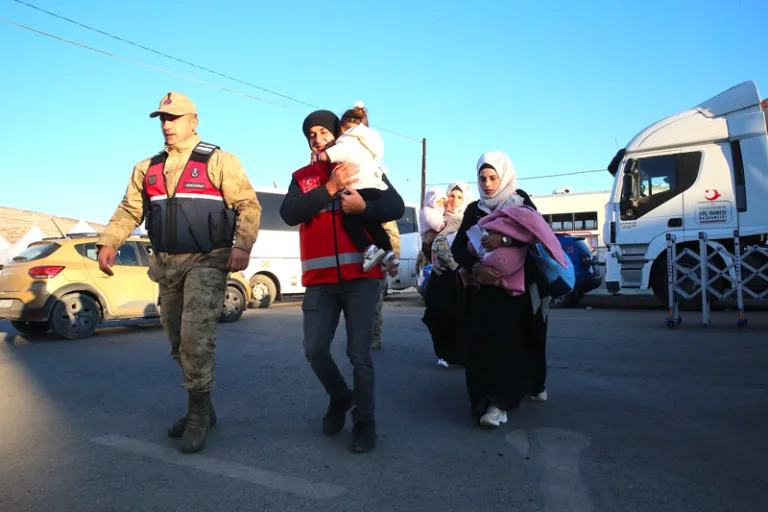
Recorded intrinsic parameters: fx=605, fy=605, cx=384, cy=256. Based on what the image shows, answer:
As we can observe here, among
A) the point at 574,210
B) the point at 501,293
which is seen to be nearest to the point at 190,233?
the point at 501,293

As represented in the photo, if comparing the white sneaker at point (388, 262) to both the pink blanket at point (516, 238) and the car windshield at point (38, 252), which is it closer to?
the pink blanket at point (516, 238)

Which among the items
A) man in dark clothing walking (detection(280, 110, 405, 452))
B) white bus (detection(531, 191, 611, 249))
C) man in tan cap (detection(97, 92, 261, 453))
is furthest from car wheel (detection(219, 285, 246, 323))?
white bus (detection(531, 191, 611, 249))

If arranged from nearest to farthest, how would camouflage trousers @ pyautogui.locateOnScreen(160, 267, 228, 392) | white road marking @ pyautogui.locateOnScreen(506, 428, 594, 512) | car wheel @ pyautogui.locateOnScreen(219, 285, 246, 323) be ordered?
white road marking @ pyautogui.locateOnScreen(506, 428, 594, 512) → camouflage trousers @ pyautogui.locateOnScreen(160, 267, 228, 392) → car wheel @ pyautogui.locateOnScreen(219, 285, 246, 323)

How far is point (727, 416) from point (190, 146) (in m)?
3.83

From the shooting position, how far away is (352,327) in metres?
3.38

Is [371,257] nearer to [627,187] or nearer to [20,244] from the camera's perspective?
[627,187]

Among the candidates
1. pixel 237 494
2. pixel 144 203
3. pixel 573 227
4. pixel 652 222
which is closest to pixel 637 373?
pixel 237 494

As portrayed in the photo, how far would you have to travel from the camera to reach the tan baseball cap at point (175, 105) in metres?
3.62

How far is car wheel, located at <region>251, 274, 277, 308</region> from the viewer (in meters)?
14.5

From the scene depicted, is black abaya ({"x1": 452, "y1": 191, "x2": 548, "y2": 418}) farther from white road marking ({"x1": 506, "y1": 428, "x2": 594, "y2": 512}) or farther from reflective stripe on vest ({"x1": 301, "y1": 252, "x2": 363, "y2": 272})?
reflective stripe on vest ({"x1": 301, "y1": 252, "x2": 363, "y2": 272})

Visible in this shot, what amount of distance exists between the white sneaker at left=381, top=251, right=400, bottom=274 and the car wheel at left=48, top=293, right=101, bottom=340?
676cm

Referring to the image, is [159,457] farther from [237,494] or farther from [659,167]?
[659,167]

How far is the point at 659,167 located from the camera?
11.0m

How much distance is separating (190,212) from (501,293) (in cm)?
201
